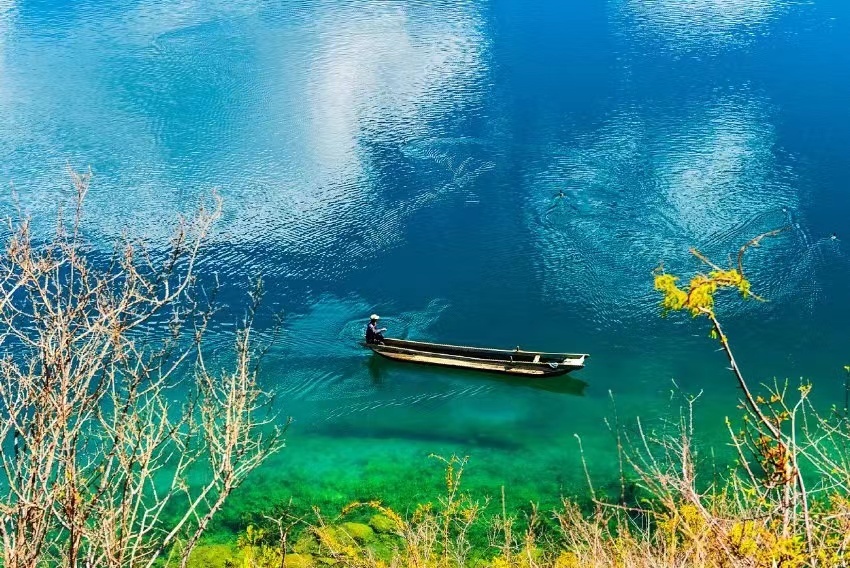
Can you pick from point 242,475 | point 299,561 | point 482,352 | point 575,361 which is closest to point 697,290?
point 242,475

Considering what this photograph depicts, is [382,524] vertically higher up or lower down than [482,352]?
lower down

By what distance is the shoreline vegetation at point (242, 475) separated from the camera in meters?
5.86

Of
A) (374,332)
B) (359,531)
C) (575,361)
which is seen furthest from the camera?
(374,332)

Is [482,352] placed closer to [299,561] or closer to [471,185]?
[299,561]

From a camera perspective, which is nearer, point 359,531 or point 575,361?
point 359,531

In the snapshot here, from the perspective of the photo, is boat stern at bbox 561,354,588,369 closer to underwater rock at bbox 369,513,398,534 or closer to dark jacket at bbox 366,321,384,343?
dark jacket at bbox 366,321,384,343

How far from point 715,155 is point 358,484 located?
13.0m

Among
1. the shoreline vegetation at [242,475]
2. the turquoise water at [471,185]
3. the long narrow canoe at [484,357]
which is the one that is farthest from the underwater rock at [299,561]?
the long narrow canoe at [484,357]

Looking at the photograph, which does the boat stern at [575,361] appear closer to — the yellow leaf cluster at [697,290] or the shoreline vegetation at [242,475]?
the shoreline vegetation at [242,475]

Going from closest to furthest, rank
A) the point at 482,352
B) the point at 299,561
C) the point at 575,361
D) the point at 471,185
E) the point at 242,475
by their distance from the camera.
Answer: the point at 242,475
the point at 299,561
the point at 575,361
the point at 482,352
the point at 471,185

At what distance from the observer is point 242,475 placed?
412 inches

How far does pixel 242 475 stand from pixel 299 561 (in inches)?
68.1

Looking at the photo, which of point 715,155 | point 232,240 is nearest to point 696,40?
point 715,155

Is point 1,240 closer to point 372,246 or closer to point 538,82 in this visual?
point 372,246
